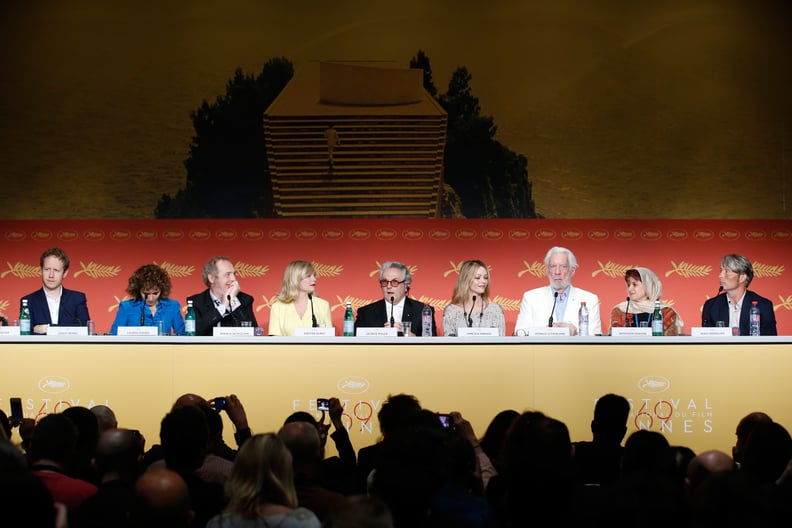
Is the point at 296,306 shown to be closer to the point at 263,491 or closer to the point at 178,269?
the point at 178,269

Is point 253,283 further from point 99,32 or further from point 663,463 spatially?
point 663,463

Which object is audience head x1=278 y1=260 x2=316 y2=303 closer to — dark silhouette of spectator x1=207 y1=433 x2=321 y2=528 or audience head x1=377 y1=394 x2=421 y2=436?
audience head x1=377 y1=394 x2=421 y2=436

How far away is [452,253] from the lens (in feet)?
24.5

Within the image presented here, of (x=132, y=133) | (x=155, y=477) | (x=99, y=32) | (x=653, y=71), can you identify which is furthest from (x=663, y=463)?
(x=99, y=32)

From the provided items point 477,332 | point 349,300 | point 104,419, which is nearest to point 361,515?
point 104,419

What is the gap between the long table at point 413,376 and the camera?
4.98m

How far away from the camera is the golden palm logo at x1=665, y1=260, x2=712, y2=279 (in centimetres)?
749

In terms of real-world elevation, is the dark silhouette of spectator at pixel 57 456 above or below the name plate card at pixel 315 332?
below

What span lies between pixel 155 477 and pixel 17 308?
5.78m

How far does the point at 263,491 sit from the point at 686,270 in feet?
18.6

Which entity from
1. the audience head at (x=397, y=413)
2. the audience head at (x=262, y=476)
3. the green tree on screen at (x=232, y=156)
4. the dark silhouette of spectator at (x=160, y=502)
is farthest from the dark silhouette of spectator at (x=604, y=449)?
the green tree on screen at (x=232, y=156)

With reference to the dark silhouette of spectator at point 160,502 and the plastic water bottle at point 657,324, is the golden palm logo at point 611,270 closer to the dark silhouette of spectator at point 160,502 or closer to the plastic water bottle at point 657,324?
the plastic water bottle at point 657,324

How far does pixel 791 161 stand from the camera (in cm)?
755

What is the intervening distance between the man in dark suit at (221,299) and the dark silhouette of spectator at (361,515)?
153 inches
